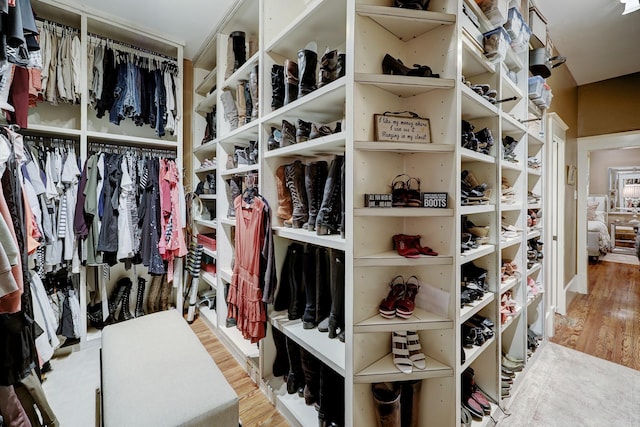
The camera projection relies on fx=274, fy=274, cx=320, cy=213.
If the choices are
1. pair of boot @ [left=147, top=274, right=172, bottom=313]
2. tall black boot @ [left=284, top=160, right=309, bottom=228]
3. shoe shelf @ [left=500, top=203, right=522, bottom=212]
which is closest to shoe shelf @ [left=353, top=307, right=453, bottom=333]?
tall black boot @ [left=284, top=160, right=309, bottom=228]

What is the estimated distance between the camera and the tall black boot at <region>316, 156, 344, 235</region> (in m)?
1.43

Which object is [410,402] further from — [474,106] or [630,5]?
[630,5]

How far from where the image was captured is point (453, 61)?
1217 mm

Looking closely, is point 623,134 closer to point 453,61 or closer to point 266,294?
point 453,61

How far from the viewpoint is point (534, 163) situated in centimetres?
233

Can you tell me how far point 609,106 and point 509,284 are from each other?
11.8 feet

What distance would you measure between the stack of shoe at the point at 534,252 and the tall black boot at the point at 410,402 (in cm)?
161

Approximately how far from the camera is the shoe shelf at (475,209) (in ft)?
4.27

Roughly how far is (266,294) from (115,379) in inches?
30.6

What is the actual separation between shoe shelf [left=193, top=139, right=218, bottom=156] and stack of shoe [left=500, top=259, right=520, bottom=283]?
2.61 m

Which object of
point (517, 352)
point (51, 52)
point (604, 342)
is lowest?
point (604, 342)

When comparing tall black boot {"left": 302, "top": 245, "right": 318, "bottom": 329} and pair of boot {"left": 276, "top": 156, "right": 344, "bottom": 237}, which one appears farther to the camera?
tall black boot {"left": 302, "top": 245, "right": 318, "bottom": 329}

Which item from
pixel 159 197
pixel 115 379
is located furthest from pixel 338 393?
pixel 159 197

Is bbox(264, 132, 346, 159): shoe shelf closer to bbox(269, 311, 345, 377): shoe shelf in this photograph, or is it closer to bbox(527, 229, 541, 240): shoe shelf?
bbox(269, 311, 345, 377): shoe shelf
